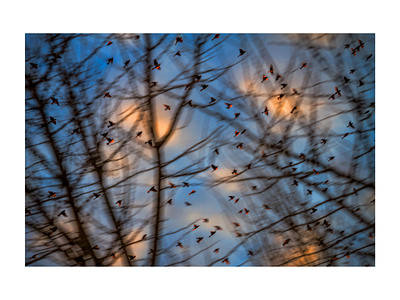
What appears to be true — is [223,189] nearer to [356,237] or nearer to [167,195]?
[167,195]

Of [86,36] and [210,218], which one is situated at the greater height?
[86,36]

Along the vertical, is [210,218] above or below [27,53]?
below

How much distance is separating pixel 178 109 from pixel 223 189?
684 millimetres

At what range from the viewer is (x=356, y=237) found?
2.51 m

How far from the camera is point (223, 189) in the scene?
248cm

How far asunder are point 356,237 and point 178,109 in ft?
5.39

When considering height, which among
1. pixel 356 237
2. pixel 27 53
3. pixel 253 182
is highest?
pixel 27 53

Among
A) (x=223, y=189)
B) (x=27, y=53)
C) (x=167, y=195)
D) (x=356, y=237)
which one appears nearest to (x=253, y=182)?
(x=223, y=189)
